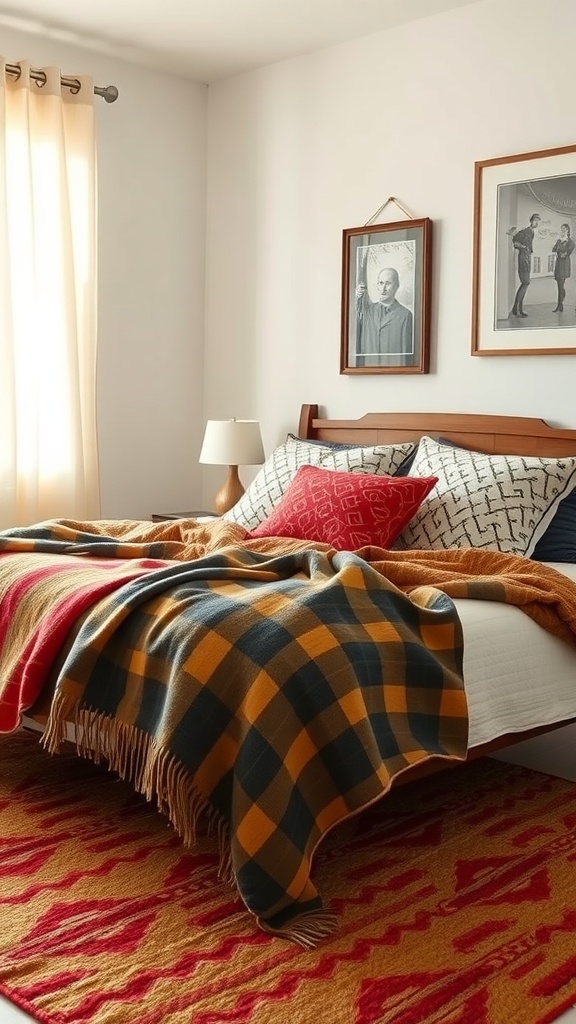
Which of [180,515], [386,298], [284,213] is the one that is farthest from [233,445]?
[284,213]

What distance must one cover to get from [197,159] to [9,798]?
3.37 m

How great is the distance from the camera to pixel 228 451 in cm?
467

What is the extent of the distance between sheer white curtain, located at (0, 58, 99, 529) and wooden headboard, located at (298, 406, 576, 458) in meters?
0.98

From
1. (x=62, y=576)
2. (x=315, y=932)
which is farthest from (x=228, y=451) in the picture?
(x=315, y=932)

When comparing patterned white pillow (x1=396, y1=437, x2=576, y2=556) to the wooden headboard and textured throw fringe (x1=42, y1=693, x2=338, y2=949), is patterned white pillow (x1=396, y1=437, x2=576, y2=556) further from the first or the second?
textured throw fringe (x1=42, y1=693, x2=338, y2=949)

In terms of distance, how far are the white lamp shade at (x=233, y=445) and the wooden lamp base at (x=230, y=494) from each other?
4.2 inches

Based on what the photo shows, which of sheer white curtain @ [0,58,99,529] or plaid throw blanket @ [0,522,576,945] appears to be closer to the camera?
plaid throw blanket @ [0,522,576,945]

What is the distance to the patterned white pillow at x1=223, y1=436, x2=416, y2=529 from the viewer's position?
3996 millimetres

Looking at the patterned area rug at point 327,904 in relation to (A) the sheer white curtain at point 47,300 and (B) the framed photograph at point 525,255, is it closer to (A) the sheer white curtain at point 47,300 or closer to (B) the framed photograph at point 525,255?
(B) the framed photograph at point 525,255

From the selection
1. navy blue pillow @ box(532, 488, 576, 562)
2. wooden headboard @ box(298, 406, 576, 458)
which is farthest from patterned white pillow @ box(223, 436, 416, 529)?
navy blue pillow @ box(532, 488, 576, 562)

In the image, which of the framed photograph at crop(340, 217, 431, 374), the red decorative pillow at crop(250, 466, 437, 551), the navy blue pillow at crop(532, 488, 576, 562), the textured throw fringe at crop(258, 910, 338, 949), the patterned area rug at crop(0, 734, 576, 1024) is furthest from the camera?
the framed photograph at crop(340, 217, 431, 374)

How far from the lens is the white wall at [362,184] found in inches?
159

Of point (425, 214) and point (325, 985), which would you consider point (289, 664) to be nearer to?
point (325, 985)

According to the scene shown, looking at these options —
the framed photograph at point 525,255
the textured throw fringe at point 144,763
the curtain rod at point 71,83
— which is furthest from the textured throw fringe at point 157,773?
the curtain rod at point 71,83
